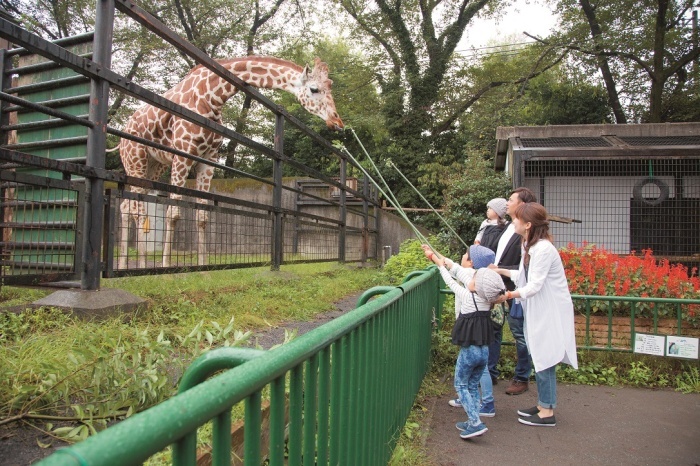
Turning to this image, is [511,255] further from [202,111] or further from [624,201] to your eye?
[624,201]

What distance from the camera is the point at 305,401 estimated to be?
143 cm

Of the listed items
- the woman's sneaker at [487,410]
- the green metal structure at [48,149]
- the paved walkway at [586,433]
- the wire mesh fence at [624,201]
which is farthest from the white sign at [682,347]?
the green metal structure at [48,149]

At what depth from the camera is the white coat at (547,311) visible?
373cm

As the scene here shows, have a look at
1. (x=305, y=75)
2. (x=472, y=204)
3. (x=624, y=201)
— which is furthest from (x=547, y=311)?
(x=624, y=201)

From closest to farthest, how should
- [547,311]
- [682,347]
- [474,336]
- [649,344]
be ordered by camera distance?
[474,336], [547,311], [682,347], [649,344]

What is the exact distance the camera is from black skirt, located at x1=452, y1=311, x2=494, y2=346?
3471mm

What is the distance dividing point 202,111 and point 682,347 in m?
5.72

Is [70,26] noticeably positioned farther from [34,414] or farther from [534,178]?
[34,414]

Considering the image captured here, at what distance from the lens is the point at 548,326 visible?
3.81 metres

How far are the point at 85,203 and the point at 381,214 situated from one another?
1061 cm

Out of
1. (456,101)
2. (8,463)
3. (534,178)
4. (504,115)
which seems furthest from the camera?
(456,101)

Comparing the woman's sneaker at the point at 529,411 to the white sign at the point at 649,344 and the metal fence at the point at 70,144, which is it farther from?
the metal fence at the point at 70,144

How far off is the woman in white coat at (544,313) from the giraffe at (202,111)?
3.86 meters

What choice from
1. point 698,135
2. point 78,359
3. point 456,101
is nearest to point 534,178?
point 698,135
